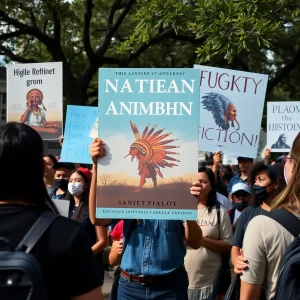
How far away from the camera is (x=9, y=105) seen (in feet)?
25.9

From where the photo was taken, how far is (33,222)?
2.34 meters

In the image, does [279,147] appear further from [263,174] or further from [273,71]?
[273,71]

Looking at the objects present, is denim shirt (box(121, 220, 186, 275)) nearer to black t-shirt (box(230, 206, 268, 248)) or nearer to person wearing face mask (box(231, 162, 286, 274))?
black t-shirt (box(230, 206, 268, 248))

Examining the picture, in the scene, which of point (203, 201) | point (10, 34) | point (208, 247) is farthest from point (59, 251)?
point (10, 34)

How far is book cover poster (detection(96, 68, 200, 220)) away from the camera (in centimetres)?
388

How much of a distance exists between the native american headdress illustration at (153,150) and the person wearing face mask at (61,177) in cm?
277

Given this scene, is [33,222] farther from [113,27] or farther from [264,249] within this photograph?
[113,27]

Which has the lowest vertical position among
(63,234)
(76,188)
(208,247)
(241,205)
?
(208,247)

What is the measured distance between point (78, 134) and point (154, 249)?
2.88 meters

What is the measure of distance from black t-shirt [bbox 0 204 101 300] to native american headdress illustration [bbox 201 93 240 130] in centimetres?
522

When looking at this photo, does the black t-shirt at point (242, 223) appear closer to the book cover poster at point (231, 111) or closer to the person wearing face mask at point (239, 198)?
the person wearing face mask at point (239, 198)

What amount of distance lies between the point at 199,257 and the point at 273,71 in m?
22.4

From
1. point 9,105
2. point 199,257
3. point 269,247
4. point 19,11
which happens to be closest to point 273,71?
point 19,11

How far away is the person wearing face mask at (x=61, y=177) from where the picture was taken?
674 cm
